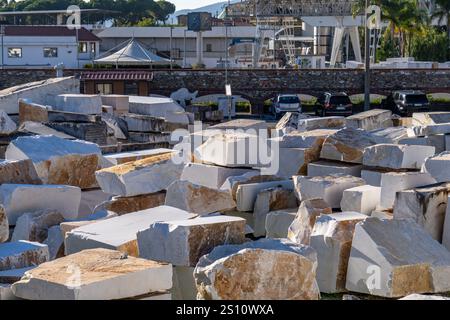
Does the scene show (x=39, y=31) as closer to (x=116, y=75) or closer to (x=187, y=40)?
(x=116, y=75)

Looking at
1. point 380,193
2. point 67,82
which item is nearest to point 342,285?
point 380,193

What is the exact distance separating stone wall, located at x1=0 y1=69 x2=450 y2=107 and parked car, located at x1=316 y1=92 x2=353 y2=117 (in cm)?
467

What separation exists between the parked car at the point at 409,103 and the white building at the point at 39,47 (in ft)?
60.4

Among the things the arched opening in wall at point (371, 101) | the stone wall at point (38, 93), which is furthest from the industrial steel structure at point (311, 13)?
the stone wall at point (38, 93)

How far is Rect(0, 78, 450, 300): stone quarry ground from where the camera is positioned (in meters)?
7.34

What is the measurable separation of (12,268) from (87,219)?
2.26 m

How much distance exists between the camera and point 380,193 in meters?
10.7

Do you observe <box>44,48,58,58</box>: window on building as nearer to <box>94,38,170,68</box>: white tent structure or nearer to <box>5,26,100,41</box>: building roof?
<box>5,26,100,41</box>: building roof

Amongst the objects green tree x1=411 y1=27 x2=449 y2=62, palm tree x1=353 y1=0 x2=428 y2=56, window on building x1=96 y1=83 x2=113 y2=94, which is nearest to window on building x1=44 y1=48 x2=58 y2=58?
window on building x1=96 y1=83 x2=113 y2=94

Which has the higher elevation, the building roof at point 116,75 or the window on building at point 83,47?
the window on building at point 83,47

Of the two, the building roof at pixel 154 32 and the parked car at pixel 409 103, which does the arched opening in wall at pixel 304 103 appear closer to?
the parked car at pixel 409 103

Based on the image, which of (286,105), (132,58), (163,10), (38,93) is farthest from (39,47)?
(163,10)

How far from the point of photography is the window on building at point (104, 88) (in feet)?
133
